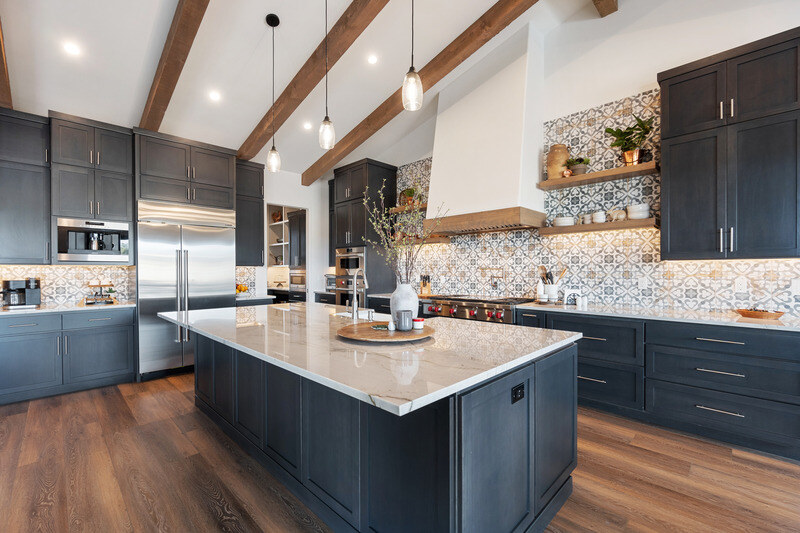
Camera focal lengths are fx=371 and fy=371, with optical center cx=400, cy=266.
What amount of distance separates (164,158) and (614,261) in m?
5.10

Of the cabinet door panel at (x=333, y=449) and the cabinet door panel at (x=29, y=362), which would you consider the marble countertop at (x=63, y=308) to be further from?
the cabinet door panel at (x=333, y=449)

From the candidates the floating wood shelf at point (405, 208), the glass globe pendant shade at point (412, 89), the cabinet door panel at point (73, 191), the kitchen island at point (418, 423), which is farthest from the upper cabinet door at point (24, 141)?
the glass globe pendant shade at point (412, 89)

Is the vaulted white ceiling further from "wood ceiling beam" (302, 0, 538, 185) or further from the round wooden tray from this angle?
the round wooden tray

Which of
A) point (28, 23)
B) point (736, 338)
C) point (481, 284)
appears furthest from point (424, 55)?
point (736, 338)

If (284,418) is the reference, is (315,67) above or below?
above

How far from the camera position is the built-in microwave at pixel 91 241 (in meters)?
3.95

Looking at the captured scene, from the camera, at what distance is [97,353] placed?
3.96 metres

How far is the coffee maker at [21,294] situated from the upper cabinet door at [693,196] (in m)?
6.03

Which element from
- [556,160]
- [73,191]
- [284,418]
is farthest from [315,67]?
[284,418]

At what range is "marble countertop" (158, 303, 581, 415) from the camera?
115cm

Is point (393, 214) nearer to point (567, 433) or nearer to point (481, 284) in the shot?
point (481, 284)

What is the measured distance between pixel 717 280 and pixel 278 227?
284 inches

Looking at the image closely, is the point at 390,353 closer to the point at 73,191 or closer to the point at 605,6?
the point at 605,6

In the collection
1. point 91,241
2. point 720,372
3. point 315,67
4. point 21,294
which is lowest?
point 720,372
